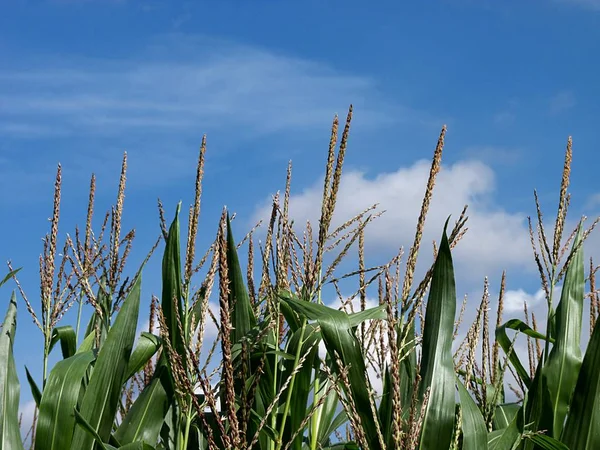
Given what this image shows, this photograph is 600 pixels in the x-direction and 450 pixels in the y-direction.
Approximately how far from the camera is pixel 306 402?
225cm

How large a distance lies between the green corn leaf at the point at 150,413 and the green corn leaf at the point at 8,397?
1.14ft

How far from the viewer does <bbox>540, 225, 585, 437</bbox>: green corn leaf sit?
2.52 meters

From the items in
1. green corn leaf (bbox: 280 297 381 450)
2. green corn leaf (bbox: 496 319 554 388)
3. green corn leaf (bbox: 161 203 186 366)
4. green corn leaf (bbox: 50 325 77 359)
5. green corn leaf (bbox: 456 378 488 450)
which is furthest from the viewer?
green corn leaf (bbox: 496 319 554 388)

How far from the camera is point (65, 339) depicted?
2.66 m

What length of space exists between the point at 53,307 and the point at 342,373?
1589mm

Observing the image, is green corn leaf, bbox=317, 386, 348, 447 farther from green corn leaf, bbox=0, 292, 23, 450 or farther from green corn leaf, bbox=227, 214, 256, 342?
green corn leaf, bbox=0, 292, 23, 450

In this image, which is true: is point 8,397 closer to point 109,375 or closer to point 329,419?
point 109,375

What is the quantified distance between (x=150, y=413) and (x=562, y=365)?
1407 millimetres

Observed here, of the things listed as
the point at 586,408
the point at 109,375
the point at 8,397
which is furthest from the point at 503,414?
the point at 8,397

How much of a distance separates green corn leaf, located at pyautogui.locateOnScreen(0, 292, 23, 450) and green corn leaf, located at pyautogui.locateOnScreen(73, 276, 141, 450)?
0.73 ft

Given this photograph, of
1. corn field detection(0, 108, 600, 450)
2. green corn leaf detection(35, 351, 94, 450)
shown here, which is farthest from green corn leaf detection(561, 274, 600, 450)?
green corn leaf detection(35, 351, 94, 450)

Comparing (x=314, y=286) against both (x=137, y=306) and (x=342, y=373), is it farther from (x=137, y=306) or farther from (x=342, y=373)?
(x=342, y=373)

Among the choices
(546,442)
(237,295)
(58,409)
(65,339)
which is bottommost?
(546,442)

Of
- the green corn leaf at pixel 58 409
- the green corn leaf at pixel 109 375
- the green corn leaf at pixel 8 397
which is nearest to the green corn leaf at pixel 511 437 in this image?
the green corn leaf at pixel 109 375
